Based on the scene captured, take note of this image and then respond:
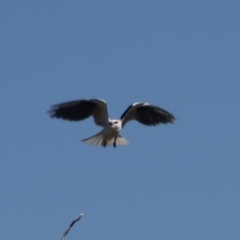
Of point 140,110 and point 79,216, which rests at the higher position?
point 140,110

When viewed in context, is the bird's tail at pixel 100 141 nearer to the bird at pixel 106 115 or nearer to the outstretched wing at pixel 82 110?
the bird at pixel 106 115

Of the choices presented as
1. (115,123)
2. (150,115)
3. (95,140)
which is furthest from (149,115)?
(95,140)

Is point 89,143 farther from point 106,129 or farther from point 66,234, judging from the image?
point 66,234

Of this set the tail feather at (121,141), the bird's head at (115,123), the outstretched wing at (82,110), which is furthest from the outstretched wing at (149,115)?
the bird's head at (115,123)

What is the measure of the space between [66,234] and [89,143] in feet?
24.5

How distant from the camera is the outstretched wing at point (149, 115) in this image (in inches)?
598

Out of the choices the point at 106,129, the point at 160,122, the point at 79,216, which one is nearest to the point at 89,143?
the point at 106,129

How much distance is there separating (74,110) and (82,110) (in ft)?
0.72

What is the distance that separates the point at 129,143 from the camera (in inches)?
579

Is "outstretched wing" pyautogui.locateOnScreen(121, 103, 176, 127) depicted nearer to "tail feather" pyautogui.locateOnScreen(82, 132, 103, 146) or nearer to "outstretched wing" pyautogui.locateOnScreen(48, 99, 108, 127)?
"outstretched wing" pyautogui.locateOnScreen(48, 99, 108, 127)

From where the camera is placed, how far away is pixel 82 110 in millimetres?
14680

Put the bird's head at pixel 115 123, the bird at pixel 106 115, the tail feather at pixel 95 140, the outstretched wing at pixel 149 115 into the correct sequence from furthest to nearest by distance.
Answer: the outstretched wing at pixel 149 115 → the tail feather at pixel 95 140 → the bird at pixel 106 115 → the bird's head at pixel 115 123

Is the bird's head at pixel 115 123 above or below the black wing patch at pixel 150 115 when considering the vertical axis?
below

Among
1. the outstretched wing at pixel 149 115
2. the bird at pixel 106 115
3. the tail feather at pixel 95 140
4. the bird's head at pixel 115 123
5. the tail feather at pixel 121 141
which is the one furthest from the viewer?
the outstretched wing at pixel 149 115
